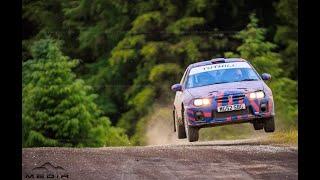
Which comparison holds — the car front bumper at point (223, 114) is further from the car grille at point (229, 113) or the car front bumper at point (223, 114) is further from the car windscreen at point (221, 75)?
the car windscreen at point (221, 75)

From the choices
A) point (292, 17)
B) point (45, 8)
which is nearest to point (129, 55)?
point (45, 8)

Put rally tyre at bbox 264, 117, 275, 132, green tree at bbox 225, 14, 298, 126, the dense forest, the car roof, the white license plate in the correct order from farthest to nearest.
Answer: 1. the dense forest
2. green tree at bbox 225, 14, 298, 126
3. the car roof
4. rally tyre at bbox 264, 117, 275, 132
5. the white license plate

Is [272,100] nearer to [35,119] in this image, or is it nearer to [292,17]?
[292,17]

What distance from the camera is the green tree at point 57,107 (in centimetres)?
1395

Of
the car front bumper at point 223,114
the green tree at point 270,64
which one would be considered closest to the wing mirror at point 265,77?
the green tree at point 270,64

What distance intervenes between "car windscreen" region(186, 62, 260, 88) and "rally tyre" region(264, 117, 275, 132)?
1.79 ft

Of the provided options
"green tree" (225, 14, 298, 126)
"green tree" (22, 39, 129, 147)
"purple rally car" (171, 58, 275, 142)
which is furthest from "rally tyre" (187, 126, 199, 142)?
"green tree" (22, 39, 129, 147)

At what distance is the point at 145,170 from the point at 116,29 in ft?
8.90

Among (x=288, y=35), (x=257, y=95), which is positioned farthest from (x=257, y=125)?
(x=288, y=35)

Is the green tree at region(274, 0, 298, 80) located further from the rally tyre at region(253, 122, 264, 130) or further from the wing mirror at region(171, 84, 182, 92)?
the wing mirror at region(171, 84, 182, 92)

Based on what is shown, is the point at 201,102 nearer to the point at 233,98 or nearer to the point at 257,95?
the point at 233,98

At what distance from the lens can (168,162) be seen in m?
12.8

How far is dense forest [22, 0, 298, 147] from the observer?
14.1 metres

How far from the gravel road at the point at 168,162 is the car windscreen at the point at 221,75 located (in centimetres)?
79
